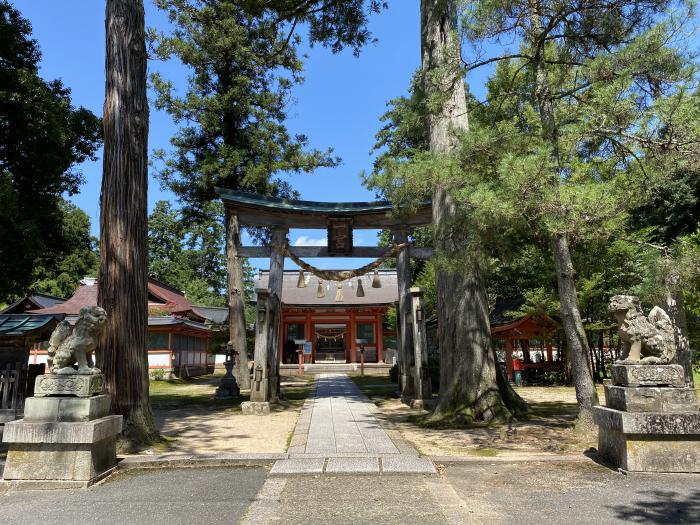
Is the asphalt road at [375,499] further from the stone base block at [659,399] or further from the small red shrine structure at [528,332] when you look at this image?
the small red shrine structure at [528,332]

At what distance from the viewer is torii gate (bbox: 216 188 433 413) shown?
10.2 metres

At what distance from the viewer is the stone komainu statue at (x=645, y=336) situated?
14.6ft

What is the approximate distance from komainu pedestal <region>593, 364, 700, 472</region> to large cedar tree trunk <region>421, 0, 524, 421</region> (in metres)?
2.77

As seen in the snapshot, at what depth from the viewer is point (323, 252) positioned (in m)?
12.1

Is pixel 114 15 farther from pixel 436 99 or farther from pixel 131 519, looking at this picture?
pixel 131 519

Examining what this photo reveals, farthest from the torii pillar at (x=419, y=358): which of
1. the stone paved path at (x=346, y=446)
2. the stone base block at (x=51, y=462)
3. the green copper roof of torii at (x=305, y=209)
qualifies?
the stone base block at (x=51, y=462)

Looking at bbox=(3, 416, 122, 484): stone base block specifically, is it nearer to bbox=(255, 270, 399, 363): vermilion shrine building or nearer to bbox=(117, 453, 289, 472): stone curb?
bbox=(117, 453, 289, 472): stone curb

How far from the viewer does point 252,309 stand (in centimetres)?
3578

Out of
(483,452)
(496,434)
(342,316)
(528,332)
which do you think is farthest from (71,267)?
(483,452)

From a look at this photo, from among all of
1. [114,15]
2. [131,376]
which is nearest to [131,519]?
[131,376]

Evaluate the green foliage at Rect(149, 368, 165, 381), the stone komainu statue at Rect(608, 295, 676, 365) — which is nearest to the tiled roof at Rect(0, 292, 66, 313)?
the green foliage at Rect(149, 368, 165, 381)

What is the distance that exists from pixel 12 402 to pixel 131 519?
5184 mm

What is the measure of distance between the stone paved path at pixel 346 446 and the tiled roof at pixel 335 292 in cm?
1538

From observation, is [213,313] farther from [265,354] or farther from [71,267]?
[265,354]
